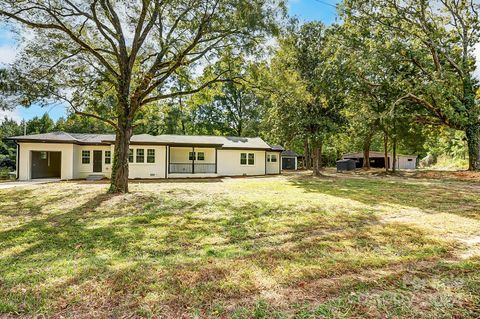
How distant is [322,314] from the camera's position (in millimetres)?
2762

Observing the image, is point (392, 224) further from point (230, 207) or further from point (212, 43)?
point (212, 43)

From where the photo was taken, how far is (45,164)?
2056cm

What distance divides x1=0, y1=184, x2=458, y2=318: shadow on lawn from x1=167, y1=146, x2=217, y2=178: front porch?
1318 cm

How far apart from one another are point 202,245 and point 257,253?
45.4 inches

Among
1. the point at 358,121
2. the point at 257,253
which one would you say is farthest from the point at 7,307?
the point at 358,121

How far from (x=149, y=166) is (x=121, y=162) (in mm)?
8975

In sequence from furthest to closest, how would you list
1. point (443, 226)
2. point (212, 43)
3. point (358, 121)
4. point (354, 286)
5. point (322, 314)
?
1. point (358, 121)
2. point (212, 43)
3. point (443, 226)
4. point (354, 286)
5. point (322, 314)

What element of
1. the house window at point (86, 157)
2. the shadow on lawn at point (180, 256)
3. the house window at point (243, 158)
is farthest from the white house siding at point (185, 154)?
the shadow on lawn at point (180, 256)

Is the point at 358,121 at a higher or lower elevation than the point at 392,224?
higher

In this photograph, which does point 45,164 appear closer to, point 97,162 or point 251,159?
point 97,162

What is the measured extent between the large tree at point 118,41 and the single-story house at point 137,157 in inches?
307

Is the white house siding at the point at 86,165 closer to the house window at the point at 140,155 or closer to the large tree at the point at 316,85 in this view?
the house window at the point at 140,155

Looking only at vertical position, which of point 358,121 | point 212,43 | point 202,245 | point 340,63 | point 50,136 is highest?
point 340,63

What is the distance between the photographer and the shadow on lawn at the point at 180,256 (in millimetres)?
3172
